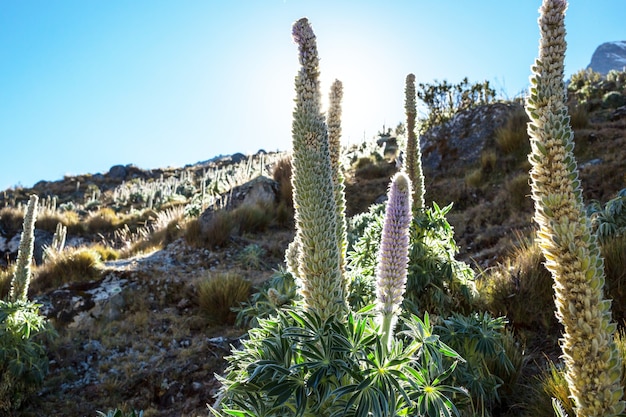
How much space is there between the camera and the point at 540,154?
5.42 feet

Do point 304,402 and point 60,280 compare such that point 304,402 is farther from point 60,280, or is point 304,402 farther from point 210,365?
point 60,280

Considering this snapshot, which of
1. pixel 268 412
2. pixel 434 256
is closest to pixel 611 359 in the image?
pixel 268 412

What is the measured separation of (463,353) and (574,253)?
6.22ft

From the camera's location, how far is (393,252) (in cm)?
191

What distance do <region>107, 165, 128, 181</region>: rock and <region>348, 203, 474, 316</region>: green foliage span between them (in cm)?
3865

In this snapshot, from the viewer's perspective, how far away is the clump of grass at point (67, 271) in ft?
27.0

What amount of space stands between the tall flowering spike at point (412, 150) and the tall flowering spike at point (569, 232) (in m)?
3.03

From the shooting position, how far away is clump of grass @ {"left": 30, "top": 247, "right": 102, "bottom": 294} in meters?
8.22

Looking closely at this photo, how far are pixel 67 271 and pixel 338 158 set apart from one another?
7.74 metres

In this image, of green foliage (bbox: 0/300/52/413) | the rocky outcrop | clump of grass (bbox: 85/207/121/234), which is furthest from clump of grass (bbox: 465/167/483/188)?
clump of grass (bbox: 85/207/121/234)

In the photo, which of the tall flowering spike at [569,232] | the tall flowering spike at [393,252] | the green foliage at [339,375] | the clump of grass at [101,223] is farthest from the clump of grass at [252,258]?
the clump of grass at [101,223]

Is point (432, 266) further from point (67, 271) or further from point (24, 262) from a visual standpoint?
point (67, 271)

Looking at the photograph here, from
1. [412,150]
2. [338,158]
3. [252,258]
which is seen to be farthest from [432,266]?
[252,258]

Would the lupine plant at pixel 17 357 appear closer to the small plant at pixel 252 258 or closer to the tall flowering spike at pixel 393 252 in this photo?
the tall flowering spike at pixel 393 252
